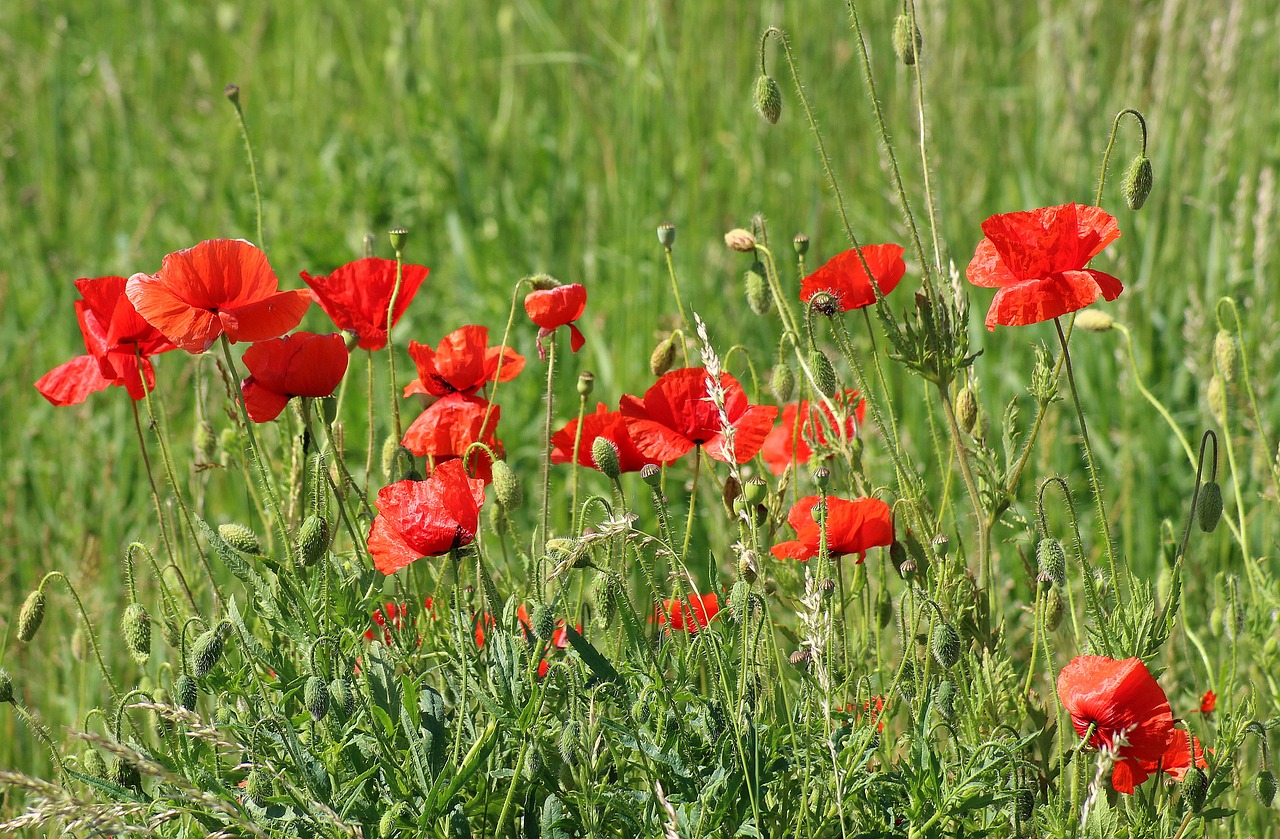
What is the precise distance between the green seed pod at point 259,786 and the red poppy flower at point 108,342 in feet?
1.86

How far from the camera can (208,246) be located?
153cm

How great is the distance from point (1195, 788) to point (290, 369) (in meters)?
1.13

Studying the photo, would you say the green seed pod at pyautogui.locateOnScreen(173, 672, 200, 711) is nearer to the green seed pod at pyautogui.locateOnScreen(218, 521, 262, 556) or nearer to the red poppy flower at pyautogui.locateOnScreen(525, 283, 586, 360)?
the green seed pod at pyautogui.locateOnScreen(218, 521, 262, 556)

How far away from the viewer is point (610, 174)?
3.50 m

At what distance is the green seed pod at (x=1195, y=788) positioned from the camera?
4.84ft

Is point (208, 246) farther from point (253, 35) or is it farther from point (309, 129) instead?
point (253, 35)


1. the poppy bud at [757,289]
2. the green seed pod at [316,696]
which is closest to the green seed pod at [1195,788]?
the poppy bud at [757,289]

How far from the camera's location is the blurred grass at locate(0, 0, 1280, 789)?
307cm

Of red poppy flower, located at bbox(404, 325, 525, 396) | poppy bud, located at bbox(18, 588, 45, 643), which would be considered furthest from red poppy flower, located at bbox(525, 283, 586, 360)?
poppy bud, located at bbox(18, 588, 45, 643)

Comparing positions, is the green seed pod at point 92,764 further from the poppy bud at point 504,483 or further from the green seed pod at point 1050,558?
the green seed pod at point 1050,558

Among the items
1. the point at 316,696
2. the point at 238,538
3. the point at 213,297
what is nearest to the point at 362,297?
the point at 213,297

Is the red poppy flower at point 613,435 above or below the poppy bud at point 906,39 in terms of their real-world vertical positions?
below

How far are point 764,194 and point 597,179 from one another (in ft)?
1.81

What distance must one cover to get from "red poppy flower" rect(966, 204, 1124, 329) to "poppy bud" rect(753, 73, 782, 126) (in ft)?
1.05
